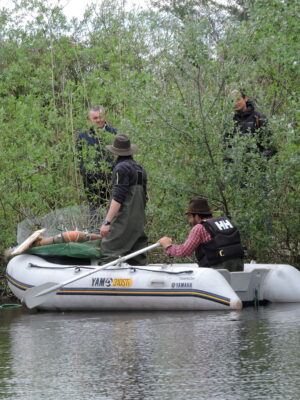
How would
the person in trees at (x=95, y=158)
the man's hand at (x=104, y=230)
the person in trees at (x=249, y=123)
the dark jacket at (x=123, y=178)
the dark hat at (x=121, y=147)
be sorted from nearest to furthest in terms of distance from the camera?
the dark jacket at (x=123, y=178) → the man's hand at (x=104, y=230) → the dark hat at (x=121, y=147) → the person in trees at (x=249, y=123) → the person in trees at (x=95, y=158)

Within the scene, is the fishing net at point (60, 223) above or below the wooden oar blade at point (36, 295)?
above

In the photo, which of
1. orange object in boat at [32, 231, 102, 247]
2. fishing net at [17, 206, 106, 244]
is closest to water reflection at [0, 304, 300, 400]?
orange object in boat at [32, 231, 102, 247]

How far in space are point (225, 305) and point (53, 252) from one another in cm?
270

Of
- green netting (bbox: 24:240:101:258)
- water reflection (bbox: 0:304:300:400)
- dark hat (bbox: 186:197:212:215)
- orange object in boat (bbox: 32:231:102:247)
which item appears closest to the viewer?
water reflection (bbox: 0:304:300:400)

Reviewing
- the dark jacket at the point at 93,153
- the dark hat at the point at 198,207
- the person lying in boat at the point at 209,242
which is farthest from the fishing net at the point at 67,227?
the dark hat at the point at 198,207

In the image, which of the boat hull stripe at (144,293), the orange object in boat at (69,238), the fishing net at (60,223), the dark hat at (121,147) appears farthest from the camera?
the fishing net at (60,223)

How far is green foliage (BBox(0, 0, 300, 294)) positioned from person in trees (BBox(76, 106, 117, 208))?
0.22 metres

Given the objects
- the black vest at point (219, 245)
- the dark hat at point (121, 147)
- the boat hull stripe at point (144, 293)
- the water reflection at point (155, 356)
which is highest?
the dark hat at point (121, 147)

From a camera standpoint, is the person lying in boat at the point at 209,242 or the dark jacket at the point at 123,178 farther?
the dark jacket at the point at 123,178

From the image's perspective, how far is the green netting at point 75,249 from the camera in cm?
1285

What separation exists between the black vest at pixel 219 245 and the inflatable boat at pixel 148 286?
9.6 inches

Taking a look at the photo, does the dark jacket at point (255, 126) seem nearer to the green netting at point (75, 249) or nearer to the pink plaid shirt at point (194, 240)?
the pink plaid shirt at point (194, 240)

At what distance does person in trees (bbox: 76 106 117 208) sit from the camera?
48.4 ft

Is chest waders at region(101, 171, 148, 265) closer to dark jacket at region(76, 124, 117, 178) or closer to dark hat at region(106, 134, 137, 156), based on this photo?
dark hat at region(106, 134, 137, 156)
